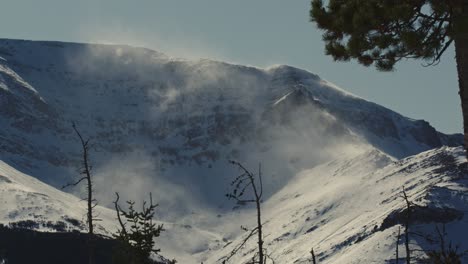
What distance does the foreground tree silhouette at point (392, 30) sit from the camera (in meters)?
20.5

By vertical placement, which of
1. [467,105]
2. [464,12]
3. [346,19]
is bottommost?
[467,105]

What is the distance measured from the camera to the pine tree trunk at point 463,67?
20.1 meters

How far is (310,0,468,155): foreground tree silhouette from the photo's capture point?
2048 cm

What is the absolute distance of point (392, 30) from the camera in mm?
22391

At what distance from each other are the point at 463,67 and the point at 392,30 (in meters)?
2.74

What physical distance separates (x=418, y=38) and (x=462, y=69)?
1.76 metres

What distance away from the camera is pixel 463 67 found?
66.7ft

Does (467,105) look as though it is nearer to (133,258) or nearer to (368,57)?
(368,57)

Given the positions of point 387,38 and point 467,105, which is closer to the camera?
point 467,105

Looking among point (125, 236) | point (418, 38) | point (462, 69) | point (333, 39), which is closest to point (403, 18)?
point (418, 38)

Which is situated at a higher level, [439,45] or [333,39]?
[333,39]

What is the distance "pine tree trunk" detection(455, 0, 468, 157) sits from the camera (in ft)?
66.0

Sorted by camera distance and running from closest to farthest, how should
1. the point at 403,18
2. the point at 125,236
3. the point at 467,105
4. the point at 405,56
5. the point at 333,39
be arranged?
the point at 467,105 → the point at 403,18 → the point at 405,56 → the point at 333,39 → the point at 125,236

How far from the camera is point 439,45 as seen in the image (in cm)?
2194
